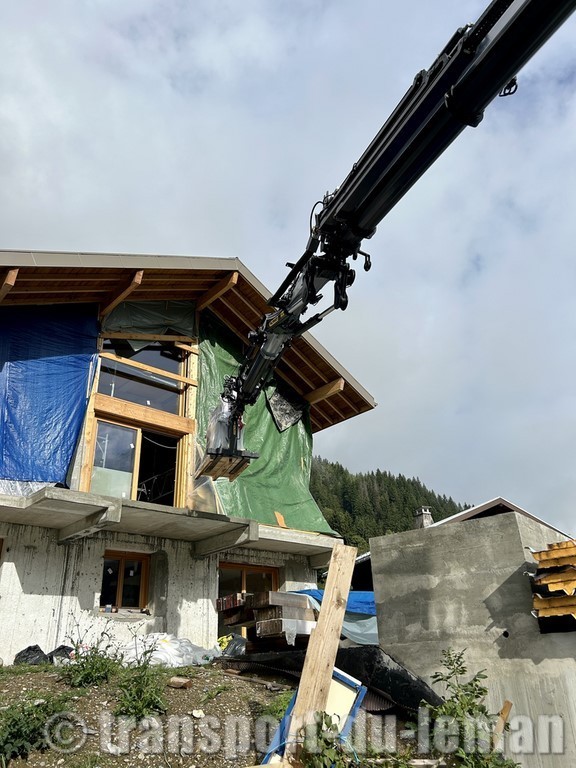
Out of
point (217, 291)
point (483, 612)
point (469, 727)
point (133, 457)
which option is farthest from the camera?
point (217, 291)

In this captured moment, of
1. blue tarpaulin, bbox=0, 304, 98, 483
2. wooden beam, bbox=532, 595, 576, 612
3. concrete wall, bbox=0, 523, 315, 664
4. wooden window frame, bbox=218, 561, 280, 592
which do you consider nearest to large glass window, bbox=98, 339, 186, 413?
blue tarpaulin, bbox=0, 304, 98, 483

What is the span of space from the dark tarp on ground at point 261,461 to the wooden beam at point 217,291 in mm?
574

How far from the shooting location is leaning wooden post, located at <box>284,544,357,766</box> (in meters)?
5.50

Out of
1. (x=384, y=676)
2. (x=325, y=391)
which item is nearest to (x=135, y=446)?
(x=325, y=391)

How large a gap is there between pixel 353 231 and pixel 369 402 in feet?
36.3

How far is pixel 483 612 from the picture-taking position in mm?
7609

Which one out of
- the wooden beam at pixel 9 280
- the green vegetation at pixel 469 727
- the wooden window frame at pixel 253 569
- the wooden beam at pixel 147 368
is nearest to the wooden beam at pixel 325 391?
the wooden beam at pixel 147 368

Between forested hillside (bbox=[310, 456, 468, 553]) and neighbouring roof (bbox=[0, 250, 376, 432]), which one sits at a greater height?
forested hillside (bbox=[310, 456, 468, 553])

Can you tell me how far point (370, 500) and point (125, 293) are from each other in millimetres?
59566

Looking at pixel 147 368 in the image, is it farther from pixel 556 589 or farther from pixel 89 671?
pixel 556 589

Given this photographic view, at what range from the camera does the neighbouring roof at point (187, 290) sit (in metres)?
11.8

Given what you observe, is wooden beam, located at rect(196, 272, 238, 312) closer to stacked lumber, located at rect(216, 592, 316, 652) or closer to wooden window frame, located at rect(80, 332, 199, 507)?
Answer: wooden window frame, located at rect(80, 332, 199, 507)

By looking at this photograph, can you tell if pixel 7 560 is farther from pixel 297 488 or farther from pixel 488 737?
pixel 488 737

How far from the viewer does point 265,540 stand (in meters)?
14.2
